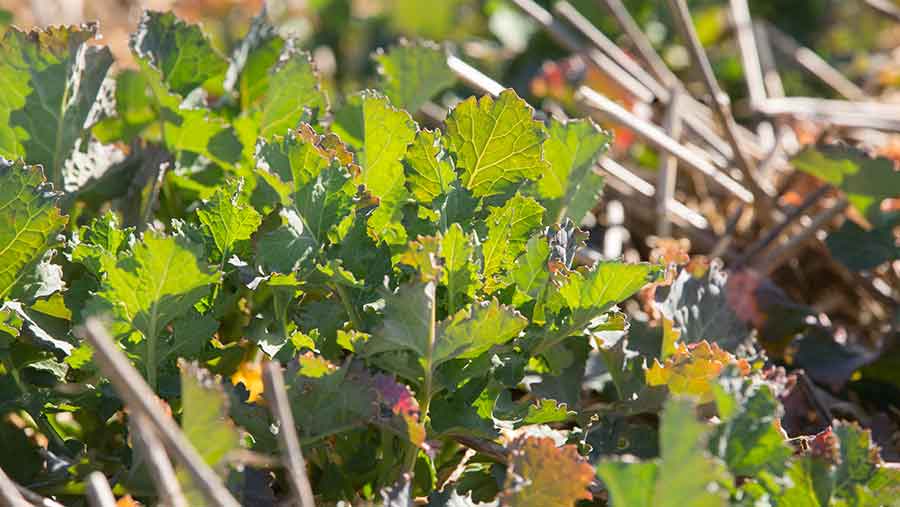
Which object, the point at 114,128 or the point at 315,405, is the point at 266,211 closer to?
the point at 315,405

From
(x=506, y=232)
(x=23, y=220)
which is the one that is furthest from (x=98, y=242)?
(x=506, y=232)

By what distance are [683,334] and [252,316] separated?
1.80ft

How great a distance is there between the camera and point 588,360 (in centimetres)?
130

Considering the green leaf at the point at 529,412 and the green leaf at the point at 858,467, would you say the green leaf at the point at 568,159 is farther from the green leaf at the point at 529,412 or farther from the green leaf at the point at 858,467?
the green leaf at the point at 858,467

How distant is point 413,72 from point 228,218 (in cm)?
48

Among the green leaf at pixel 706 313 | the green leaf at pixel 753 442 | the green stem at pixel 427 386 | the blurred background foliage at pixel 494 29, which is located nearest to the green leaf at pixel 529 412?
the green stem at pixel 427 386

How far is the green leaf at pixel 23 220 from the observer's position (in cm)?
107

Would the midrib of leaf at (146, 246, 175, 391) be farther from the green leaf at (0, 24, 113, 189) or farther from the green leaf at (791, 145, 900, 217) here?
the green leaf at (791, 145, 900, 217)

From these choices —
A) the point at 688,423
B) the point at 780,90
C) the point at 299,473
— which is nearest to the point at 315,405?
the point at 299,473

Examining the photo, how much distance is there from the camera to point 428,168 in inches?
42.9

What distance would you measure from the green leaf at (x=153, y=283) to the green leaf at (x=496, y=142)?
1.02 ft

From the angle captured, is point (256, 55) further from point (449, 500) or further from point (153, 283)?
point (449, 500)

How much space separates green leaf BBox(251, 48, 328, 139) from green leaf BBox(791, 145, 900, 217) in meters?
0.81

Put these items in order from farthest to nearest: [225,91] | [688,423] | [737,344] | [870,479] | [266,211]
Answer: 1. [225,91]
2. [737,344]
3. [266,211]
4. [870,479]
5. [688,423]
